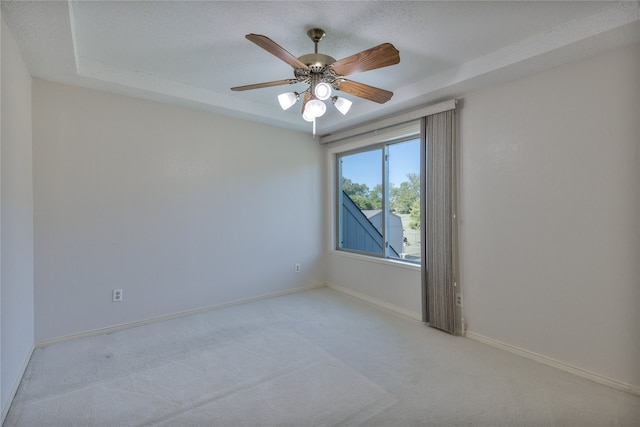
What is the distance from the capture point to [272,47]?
5.58 ft

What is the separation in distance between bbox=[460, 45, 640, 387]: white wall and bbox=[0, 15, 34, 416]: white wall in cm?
350

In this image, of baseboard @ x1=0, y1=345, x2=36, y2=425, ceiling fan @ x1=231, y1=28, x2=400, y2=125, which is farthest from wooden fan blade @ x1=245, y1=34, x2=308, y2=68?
baseboard @ x1=0, y1=345, x2=36, y2=425

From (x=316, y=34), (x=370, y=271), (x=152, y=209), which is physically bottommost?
(x=370, y=271)

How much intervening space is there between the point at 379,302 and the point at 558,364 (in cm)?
182

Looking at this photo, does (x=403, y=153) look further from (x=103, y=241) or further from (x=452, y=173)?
(x=103, y=241)

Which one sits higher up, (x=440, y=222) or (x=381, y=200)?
(x=381, y=200)

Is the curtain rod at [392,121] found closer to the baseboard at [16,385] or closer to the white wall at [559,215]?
the white wall at [559,215]

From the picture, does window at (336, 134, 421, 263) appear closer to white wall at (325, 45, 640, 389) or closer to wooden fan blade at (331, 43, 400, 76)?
white wall at (325, 45, 640, 389)

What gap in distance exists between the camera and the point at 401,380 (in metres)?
2.12

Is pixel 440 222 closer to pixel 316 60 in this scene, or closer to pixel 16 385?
pixel 316 60

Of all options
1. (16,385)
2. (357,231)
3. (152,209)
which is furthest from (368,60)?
(16,385)

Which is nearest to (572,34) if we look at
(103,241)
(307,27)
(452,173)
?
(452,173)

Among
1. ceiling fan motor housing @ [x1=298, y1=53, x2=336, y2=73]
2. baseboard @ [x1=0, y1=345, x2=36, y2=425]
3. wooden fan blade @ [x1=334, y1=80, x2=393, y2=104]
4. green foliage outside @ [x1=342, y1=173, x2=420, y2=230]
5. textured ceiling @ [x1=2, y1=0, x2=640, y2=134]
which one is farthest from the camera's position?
green foliage outside @ [x1=342, y1=173, x2=420, y2=230]

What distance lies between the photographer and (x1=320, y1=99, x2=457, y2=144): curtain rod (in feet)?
9.55
